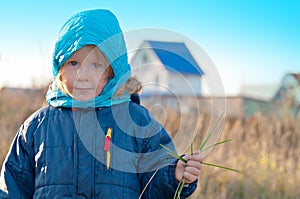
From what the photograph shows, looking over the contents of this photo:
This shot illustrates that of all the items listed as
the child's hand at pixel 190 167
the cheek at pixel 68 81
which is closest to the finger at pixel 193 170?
the child's hand at pixel 190 167

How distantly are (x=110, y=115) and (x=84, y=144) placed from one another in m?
0.16

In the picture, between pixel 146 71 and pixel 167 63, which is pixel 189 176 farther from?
pixel 146 71

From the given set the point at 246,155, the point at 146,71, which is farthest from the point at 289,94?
the point at 146,71

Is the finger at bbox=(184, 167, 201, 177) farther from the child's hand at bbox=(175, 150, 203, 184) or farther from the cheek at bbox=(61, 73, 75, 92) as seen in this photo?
the cheek at bbox=(61, 73, 75, 92)

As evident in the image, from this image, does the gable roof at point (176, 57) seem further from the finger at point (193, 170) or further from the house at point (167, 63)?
the finger at point (193, 170)

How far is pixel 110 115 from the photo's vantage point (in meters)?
→ 1.84

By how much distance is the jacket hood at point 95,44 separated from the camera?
5.95 feet

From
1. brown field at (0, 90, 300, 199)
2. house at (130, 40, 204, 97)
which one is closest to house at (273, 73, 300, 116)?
brown field at (0, 90, 300, 199)

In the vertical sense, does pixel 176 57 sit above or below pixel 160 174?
above

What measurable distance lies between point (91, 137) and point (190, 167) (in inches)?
15.7

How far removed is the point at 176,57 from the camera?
5.81 ft

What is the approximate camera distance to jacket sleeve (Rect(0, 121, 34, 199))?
185 centimetres

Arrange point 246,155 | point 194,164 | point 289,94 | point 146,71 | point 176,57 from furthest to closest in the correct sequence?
point 289,94
point 246,155
point 146,71
point 176,57
point 194,164

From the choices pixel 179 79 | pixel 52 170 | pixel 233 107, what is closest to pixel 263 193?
pixel 179 79
